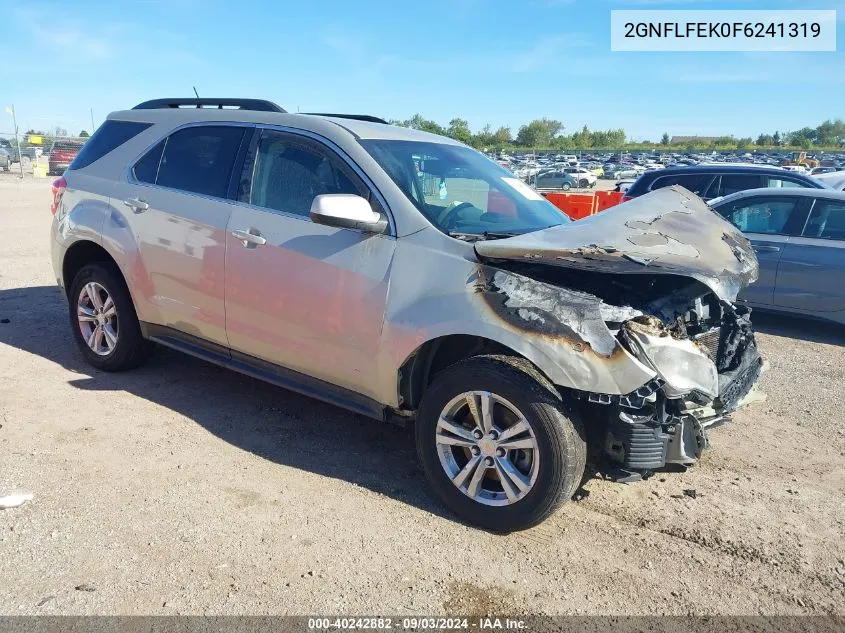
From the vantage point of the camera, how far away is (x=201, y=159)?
14.7ft

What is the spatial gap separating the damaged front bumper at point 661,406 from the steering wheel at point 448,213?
3.61 feet

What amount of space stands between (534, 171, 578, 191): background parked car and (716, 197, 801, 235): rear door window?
105ft

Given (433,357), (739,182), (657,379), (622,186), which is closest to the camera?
(657,379)

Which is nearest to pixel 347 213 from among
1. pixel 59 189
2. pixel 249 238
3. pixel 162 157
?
pixel 249 238

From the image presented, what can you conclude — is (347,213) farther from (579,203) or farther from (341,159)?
(579,203)

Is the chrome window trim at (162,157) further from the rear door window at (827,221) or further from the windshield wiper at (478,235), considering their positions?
the rear door window at (827,221)

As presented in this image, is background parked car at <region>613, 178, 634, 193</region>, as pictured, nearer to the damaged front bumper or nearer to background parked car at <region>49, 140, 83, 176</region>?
the damaged front bumper

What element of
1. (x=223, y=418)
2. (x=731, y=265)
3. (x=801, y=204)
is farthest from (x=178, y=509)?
(x=801, y=204)

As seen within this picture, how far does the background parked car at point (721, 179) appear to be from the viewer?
393 inches

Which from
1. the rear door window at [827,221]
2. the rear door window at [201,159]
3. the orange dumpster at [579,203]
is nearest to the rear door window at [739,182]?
the orange dumpster at [579,203]

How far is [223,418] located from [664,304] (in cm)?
282

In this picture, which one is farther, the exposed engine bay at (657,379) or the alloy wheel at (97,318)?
the alloy wheel at (97,318)

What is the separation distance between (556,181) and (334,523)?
38650mm

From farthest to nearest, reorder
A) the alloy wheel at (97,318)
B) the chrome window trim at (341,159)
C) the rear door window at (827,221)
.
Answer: the rear door window at (827,221) → the alloy wheel at (97,318) → the chrome window trim at (341,159)
